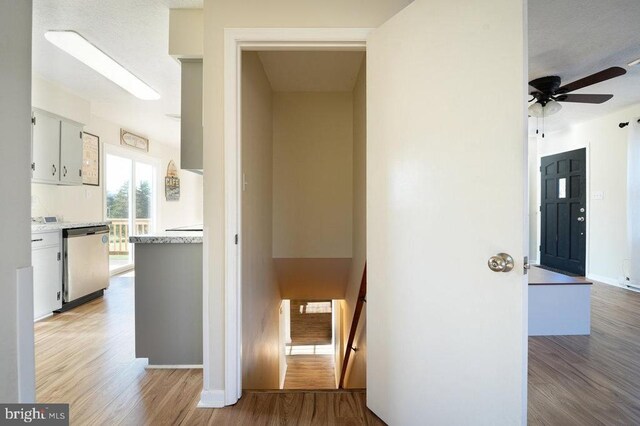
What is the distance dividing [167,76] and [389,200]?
302 centimetres

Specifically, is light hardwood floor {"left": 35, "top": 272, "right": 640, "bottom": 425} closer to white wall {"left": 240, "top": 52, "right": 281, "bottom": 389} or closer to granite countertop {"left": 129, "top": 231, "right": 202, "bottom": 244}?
white wall {"left": 240, "top": 52, "right": 281, "bottom": 389}

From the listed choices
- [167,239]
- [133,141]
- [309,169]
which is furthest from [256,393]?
[133,141]

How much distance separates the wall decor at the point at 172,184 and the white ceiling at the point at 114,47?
2.44m

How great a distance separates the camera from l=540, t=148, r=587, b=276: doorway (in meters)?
4.93

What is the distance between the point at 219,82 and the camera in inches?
67.2

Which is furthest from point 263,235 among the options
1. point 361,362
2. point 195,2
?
point 195,2

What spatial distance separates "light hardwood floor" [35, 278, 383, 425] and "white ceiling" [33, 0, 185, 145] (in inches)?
103

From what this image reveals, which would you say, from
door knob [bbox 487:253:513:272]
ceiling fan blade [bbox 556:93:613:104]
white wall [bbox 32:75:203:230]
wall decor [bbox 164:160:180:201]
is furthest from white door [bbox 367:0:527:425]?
wall decor [bbox 164:160:180:201]

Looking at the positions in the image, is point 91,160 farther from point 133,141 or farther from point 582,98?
point 582,98

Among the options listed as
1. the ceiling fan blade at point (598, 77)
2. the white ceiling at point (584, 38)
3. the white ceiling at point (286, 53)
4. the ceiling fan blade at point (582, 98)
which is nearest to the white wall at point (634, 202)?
the white ceiling at point (286, 53)

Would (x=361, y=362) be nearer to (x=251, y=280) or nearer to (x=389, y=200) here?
(x=251, y=280)

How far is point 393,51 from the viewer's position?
4.91ft

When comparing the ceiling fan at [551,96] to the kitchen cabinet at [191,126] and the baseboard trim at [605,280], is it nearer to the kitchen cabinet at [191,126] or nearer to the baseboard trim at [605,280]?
the baseboard trim at [605,280]

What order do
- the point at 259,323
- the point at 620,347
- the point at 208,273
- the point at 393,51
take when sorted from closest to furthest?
the point at 393,51 → the point at 208,273 → the point at 620,347 → the point at 259,323
